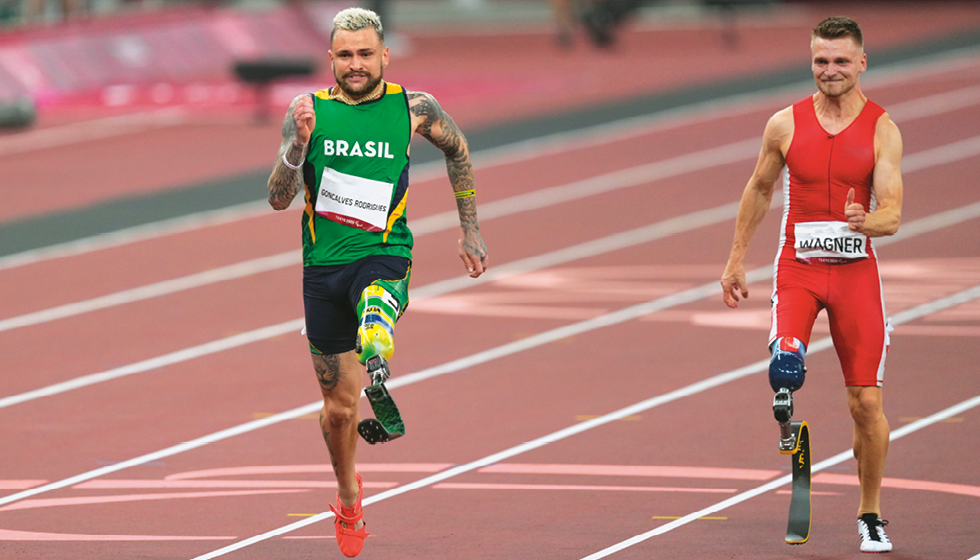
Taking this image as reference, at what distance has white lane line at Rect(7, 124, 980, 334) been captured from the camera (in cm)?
1353

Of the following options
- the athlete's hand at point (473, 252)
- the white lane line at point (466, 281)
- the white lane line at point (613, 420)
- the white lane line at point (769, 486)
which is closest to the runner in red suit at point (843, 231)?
the white lane line at point (769, 486)

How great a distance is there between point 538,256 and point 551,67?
1653 centimetres

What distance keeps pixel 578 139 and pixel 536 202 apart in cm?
452

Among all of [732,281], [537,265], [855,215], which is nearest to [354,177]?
[732,281]

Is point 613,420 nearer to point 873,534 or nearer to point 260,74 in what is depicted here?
point 873,534

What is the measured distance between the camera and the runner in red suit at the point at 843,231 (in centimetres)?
669

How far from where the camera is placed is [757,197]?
708cm

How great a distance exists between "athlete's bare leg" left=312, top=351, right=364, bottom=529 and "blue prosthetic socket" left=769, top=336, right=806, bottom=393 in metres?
1.76

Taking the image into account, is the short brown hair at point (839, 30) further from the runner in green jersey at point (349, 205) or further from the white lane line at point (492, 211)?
the white lane line at point (492, 211)

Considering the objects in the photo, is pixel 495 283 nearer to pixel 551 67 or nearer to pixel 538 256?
pixel 538 256

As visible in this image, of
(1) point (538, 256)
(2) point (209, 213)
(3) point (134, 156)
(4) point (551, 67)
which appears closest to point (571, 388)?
(1) point (538, 256)

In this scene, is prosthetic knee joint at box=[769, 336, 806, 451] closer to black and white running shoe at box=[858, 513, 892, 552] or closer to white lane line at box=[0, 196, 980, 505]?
black and white running shoe at box=[858, 513, 892, 552]

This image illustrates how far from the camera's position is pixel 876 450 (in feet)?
22.2

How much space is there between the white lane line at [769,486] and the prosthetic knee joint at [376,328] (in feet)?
4.20
